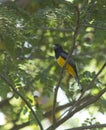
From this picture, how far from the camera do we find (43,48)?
9383mm

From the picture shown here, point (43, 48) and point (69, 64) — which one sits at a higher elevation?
point (43, 48)

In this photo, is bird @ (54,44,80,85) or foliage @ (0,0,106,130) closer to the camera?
foliage @ (0,0,106,130)

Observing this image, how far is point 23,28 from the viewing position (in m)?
5.54

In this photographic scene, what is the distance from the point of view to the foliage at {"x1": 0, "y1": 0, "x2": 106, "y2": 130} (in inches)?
184

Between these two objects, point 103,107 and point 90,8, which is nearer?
point 90,8

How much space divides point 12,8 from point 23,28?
49 cm

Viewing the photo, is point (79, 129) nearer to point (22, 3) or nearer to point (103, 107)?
point (103, 107)

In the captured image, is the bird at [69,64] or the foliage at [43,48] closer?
the foliage at [43,48]

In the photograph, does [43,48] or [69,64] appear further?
[43,48]

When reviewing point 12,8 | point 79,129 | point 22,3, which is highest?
point 22,3

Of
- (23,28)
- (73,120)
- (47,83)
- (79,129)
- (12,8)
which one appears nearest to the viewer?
(79,129)

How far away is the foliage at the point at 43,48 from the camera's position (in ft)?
15.3

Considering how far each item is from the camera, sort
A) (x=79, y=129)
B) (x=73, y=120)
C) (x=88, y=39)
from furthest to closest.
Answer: (x=88, y=39) → (x=73, y=120) → (x=79, y=129)

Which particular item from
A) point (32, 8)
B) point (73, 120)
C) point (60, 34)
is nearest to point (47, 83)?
point (73, 120)
